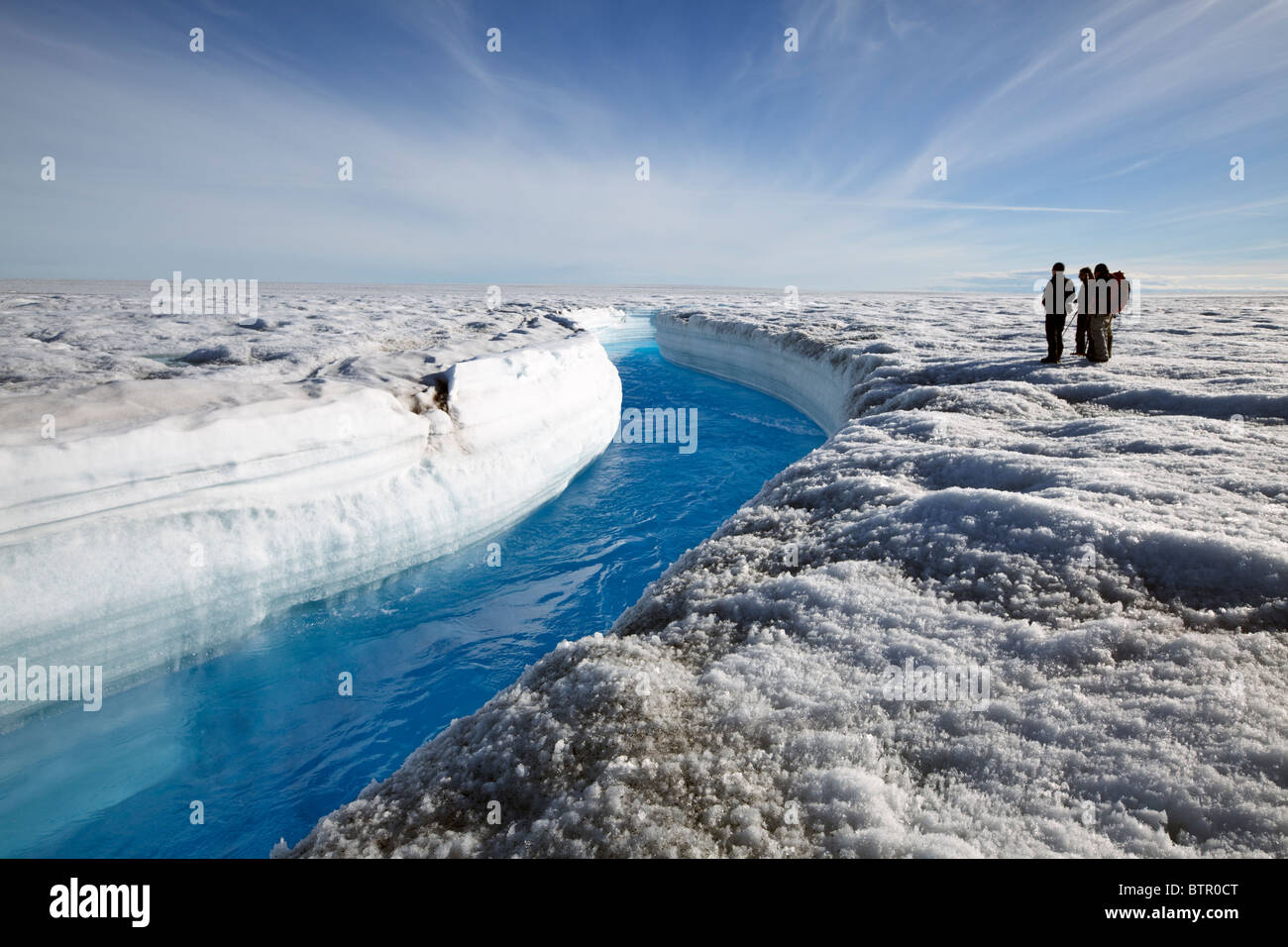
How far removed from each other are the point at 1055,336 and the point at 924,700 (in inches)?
311

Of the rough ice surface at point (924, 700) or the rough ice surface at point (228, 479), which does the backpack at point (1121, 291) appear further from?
the rough ice surface at point (228, 479)

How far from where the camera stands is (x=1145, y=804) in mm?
1543

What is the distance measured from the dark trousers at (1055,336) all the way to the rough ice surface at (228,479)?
22.7 feet

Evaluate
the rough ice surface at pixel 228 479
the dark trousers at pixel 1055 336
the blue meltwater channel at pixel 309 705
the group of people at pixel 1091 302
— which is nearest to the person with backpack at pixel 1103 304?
the group of people at pixel 1091 302

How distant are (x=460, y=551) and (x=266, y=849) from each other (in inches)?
143

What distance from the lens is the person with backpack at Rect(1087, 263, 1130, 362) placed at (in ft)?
25.4

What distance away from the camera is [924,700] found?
2033 millimetres

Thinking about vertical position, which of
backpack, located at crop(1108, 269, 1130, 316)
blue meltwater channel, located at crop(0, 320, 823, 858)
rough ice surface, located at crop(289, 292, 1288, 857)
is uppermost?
backpack, located at crop(1108, 269, 1130, 316)

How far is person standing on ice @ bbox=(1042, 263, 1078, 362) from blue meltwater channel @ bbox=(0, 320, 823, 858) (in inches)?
210

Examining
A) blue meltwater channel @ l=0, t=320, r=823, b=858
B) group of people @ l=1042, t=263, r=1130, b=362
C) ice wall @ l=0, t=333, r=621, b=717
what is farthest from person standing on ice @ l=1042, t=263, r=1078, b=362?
ice wall @ l=0, t=333, r=621, b=717

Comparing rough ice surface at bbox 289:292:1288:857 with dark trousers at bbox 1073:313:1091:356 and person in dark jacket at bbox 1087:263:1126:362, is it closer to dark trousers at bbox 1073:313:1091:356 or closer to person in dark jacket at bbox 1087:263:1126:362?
person in dark jacket at bbox 1087:263:1126:362
